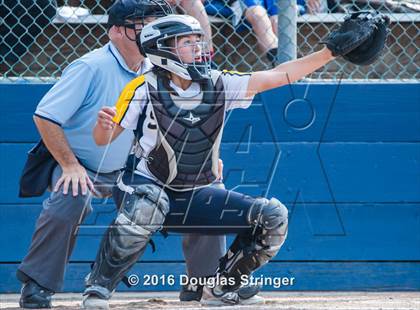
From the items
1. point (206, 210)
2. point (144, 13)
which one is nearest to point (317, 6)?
point (144, 13)

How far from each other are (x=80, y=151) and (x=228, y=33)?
1659mm

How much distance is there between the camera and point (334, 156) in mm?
6098

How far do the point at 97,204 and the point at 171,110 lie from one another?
1.63m

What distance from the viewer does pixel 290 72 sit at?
4625 mm

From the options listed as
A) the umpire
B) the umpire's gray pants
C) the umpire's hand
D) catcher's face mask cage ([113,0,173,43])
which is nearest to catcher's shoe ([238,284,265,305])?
the umpire

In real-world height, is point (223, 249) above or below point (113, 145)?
below

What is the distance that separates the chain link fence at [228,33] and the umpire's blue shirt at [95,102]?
3.30ft

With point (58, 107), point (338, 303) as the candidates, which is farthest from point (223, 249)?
point (58, 107)

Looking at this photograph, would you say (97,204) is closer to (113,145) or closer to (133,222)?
(113,145)

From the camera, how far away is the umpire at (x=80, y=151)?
4910 millimetres

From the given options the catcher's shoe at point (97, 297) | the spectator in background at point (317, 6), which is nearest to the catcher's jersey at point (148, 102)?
the catcher's shoe at point (97, 297)

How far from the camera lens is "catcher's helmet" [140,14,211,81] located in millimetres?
→ 4566

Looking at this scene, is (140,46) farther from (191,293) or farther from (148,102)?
(191,293)

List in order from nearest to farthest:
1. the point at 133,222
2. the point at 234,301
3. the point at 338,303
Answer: the point at 133,222, the point at 234,301, the point at 338,303
